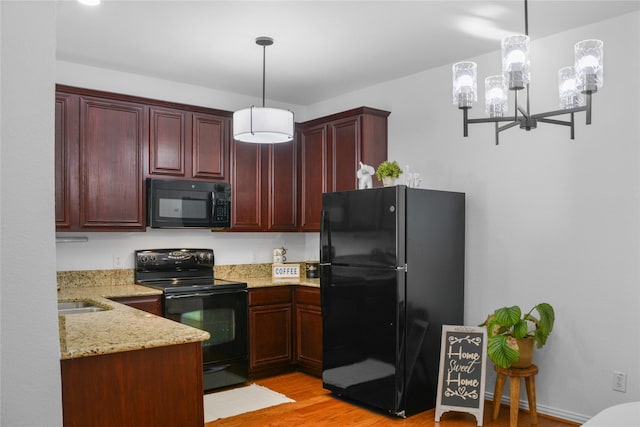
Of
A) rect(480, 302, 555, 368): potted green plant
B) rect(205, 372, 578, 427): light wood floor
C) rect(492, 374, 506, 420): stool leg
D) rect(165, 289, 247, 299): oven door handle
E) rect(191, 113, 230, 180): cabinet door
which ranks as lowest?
rect(205, 372, 578, 427): light wood floor

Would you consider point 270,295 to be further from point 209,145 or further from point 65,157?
point 65,157

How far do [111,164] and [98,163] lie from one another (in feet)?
0.32

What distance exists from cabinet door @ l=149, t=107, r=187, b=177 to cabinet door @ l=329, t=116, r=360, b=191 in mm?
1303

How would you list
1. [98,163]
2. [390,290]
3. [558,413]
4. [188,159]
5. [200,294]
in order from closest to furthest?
[558,413], [390,290], [98,163], [200,294], [188,159]

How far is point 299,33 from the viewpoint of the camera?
11.7 feet

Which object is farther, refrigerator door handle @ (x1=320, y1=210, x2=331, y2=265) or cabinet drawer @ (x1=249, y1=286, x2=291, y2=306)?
cabinet drawer @ (x1=249, y1=286, x2=291, y2=306)

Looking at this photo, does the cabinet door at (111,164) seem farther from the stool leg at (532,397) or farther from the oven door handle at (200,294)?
the stool leg at (532,397)

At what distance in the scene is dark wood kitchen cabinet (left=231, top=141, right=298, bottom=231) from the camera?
485 cm

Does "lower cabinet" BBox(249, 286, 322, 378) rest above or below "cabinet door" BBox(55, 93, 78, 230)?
below

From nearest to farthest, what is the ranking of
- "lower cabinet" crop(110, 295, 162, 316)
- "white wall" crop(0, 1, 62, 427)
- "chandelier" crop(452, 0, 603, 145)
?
"white wall" crop(0, 1, 62, 427) → "chandelier" crop(452, 0, 603, 145) → "lower cabinet" crop(110, 295, 162, 316)

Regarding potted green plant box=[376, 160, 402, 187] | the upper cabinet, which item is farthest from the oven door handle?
potted green plant box=[376, 160, 402, 187]

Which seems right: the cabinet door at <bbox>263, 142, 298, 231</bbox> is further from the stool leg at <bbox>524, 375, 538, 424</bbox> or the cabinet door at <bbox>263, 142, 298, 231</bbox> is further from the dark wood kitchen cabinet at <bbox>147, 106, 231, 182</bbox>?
the stool leg at <bbox>524, 375, 538, 424</bbox>

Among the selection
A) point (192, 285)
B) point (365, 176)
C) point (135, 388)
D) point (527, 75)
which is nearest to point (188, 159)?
point (192, 285)

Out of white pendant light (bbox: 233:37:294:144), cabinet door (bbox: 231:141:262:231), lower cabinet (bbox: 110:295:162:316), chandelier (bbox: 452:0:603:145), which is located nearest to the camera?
chandelier (bbox: 452:0:603:145)
